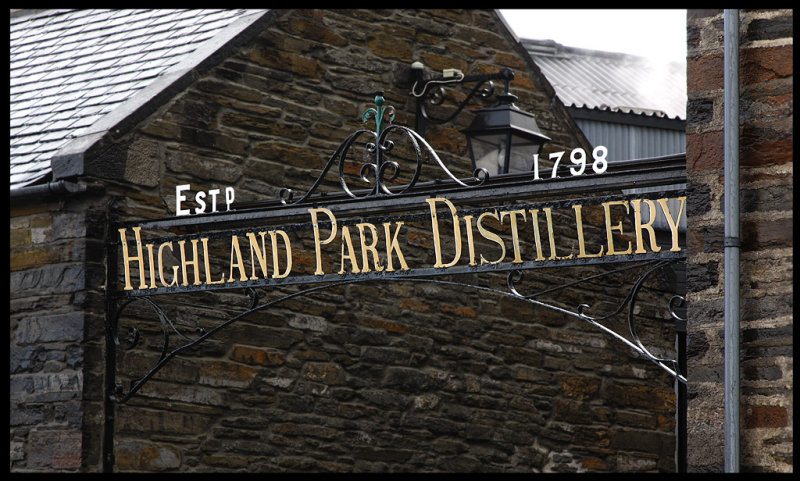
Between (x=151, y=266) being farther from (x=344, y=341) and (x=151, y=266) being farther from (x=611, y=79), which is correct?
(x=611, y=79)

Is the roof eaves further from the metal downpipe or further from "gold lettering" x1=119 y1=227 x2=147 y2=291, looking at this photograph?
the metal downpipe

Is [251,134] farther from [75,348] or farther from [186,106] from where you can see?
[75,348]

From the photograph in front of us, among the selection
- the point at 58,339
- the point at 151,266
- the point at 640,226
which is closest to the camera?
the point at 640,226

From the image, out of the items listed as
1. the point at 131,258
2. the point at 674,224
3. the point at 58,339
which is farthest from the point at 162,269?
the point at 674,224

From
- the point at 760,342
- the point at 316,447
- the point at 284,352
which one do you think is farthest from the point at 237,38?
the point at 760,342

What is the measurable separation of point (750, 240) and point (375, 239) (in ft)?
8.07

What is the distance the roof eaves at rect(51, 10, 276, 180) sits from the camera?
7.41 metres

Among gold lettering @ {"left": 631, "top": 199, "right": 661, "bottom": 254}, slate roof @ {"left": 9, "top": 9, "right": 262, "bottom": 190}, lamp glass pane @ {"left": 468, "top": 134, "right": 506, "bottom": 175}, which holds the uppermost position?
slate roof @ {"left": 9, "top": 9, "right": 262, "bottom": 190}

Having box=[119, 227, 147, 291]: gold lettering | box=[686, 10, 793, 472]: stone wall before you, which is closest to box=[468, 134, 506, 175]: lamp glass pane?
box=[119, 227, 147, 291]: gold lettering

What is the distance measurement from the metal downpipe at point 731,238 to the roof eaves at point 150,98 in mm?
4100

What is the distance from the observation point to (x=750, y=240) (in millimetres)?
4492

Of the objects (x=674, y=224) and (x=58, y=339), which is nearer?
(x=674, y=224)

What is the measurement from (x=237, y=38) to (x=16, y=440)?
2877 millimetres

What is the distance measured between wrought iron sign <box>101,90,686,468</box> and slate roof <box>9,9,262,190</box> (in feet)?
3.06
